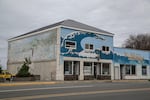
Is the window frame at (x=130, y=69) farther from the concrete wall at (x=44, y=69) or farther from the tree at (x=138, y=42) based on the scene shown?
the tree at (x=138, y=42)

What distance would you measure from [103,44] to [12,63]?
1759cm

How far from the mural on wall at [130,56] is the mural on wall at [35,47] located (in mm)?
11826

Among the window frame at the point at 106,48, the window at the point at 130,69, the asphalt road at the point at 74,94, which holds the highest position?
the window frame at the point at 106,48

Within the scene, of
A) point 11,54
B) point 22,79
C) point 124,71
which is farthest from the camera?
point 11,54

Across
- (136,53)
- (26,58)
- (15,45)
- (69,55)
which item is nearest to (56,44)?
(69,55)

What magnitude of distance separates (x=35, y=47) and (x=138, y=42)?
4768 centimetres

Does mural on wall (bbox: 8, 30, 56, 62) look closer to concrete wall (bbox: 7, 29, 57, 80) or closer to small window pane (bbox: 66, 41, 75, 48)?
concrete wall (bbox: 7, 29, 57, 80)

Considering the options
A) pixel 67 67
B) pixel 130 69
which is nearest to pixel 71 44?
pixel 67 67

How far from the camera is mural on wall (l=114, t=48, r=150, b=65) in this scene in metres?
42.9

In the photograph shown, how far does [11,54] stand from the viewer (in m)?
47.9

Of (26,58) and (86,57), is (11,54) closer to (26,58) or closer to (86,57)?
(26,58)

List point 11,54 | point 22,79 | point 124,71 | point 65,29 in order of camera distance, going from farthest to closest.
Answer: point 11,54 < point 124,71 < point 65,29 < point 22,79

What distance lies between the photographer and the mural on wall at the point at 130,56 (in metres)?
42.9

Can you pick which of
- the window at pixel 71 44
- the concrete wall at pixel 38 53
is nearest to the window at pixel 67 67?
the concrete wall at pixel 38 53
